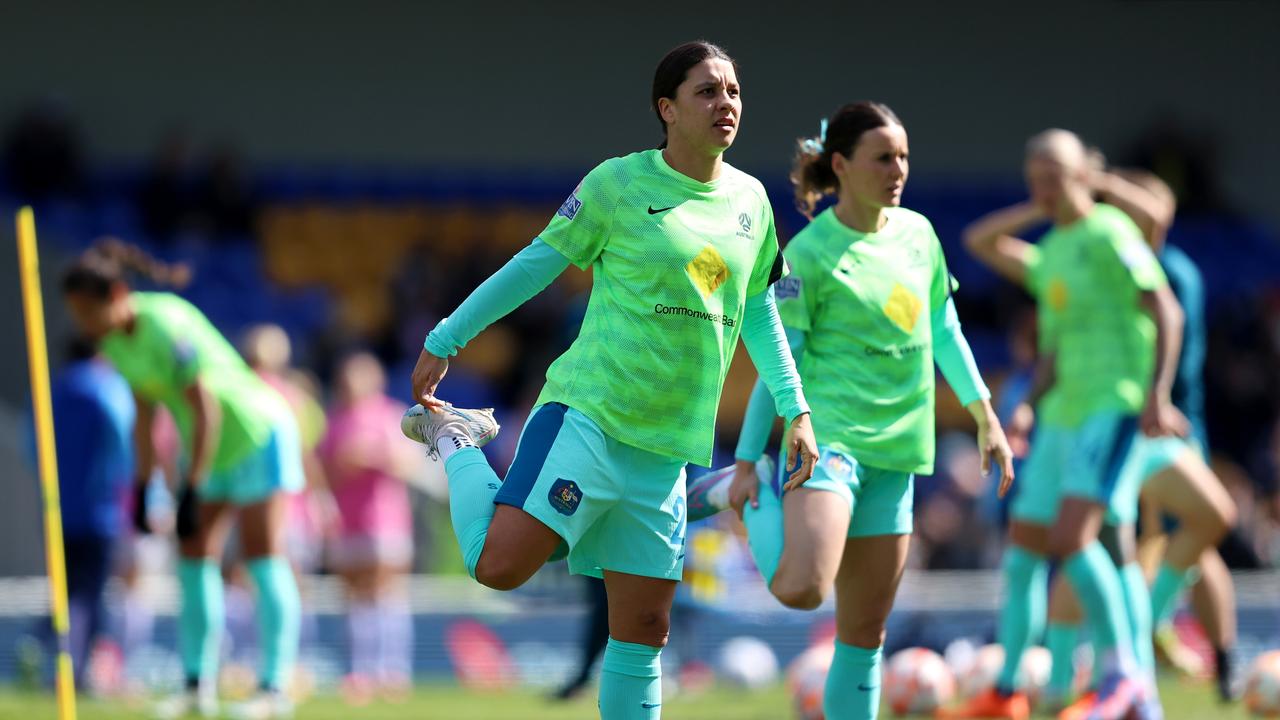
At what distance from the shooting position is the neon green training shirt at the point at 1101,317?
7.44 m

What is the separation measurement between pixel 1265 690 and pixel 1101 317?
176 cm

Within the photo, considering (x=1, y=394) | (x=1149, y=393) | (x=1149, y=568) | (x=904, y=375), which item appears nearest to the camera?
(x=904, y=375)

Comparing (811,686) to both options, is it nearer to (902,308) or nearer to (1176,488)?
(1176,488)

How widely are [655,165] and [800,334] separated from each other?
1028 mm

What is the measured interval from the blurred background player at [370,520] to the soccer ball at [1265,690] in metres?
5.75

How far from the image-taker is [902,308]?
553cm

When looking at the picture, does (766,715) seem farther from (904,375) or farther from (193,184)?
(193,184)

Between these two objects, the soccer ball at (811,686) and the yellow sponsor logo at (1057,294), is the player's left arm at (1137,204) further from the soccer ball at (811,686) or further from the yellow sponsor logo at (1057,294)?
the soccer ball at (811,686)

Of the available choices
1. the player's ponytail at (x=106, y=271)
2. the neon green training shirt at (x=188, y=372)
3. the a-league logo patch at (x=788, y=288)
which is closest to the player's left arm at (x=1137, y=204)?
the a-league logo patch at (x=788, y=288)

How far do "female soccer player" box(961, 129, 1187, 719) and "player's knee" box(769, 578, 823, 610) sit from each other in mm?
2089

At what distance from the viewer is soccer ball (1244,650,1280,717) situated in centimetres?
734

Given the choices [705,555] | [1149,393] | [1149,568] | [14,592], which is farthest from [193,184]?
[1149,393]

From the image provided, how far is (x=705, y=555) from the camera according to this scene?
11039 mm

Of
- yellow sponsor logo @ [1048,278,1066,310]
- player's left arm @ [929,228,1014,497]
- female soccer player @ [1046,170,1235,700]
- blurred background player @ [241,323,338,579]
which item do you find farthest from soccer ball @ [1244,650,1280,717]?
blurred background player @ [241,323,338,579]
